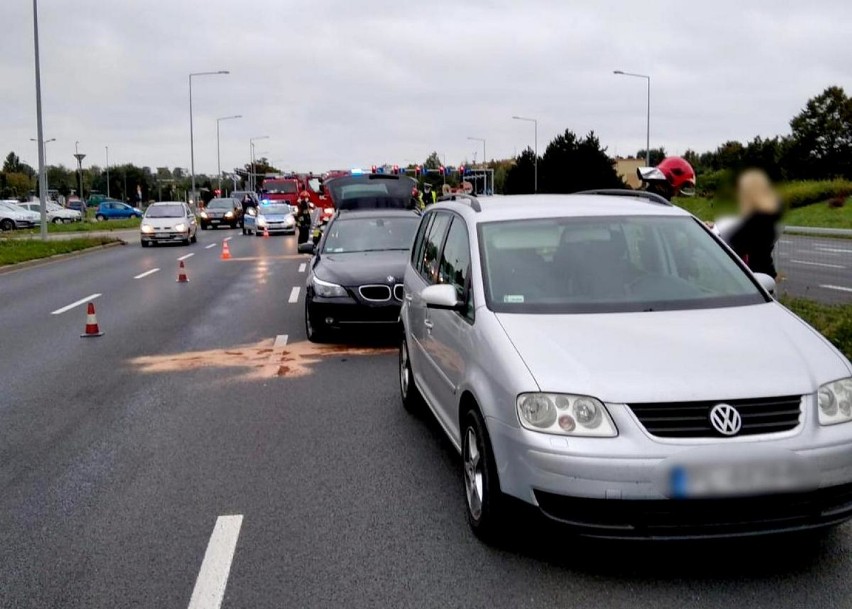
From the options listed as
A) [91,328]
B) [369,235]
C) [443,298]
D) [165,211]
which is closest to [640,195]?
[443,298]

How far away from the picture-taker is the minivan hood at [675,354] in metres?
4.01

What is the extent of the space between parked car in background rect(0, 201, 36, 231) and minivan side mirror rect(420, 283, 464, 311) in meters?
52.4

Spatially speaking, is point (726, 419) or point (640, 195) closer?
point (726, 419)

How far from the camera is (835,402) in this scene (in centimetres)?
414

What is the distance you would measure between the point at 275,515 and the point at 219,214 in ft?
153

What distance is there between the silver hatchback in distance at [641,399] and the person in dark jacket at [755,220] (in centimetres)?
225

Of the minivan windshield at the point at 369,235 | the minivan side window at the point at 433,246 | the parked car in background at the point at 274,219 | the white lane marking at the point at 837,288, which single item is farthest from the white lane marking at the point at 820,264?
the parked car in background at the point at 274,219

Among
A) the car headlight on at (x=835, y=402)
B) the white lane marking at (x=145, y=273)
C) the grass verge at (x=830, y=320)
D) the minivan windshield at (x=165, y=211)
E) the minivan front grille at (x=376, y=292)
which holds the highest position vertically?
the minivan windshield at (x=165, y=211)

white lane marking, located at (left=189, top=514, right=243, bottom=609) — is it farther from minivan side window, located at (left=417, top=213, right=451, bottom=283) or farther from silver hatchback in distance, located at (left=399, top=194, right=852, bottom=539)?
minivan side window, located at (left=417, top=213, right=451, bottom=283)

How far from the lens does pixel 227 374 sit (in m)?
9.37

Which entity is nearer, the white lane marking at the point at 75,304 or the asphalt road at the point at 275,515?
the asphalt road at the point at 275,515

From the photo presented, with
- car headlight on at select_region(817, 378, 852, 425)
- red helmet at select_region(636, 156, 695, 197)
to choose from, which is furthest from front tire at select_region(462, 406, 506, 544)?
red helmet at select_region(636, 156, 695, 197)

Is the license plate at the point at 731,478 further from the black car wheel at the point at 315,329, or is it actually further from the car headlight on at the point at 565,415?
the black car wheel at the point at 315,329

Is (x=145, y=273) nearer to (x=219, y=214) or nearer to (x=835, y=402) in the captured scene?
(x=835, y=402)
